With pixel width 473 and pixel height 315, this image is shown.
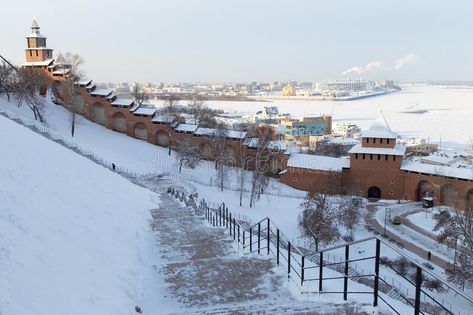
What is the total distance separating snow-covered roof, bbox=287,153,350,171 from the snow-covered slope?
2586 cm

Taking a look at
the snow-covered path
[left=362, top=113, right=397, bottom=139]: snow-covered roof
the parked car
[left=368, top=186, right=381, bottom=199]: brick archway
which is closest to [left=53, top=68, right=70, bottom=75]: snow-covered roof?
[left=362, top=113, right=397, bottom=139]: snow-covered roof

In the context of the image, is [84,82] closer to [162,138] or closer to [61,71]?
[61,71]

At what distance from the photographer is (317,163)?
3800cm

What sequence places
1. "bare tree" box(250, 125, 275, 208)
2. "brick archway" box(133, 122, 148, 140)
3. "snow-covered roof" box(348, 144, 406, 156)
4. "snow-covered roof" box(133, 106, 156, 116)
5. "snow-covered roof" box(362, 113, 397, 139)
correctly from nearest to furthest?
"bare tree" box(250, 125, 275, 208) → "snow-covered roof" box(348, 144, 406, 156) → "snow-covered roof" box(362, 113, 397, 139) → "snow-covered roof" box(133, 106, 156, 116) → "brick archway" box(133, 122, 148, 140)

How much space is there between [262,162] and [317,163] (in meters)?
4.70

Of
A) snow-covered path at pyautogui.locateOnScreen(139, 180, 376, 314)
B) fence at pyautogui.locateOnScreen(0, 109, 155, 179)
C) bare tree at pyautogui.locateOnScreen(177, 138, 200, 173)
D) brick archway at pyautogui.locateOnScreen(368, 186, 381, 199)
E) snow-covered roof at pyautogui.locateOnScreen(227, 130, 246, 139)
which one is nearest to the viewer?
snow-covered path at pyautogui.locateOnScreen(139, 180, 376, 314)

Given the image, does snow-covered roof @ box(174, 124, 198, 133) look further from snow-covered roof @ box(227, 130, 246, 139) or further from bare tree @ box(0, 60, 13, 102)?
bare tree @ box(0, 60, 13, 102)

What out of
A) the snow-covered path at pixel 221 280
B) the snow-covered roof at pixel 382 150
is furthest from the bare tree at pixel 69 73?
the snow-covered path at pixel 221 280

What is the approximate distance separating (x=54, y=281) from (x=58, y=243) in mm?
1406

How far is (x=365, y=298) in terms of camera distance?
598 centimetres

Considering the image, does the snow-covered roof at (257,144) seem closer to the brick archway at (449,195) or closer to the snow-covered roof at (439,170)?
the snow-covered roof at (439,170)

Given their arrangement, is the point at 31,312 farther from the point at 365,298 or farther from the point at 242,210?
the point at 242,210

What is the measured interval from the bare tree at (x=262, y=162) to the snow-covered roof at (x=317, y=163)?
201 centimetres

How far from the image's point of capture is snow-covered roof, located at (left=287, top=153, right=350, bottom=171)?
3759 centimetres
